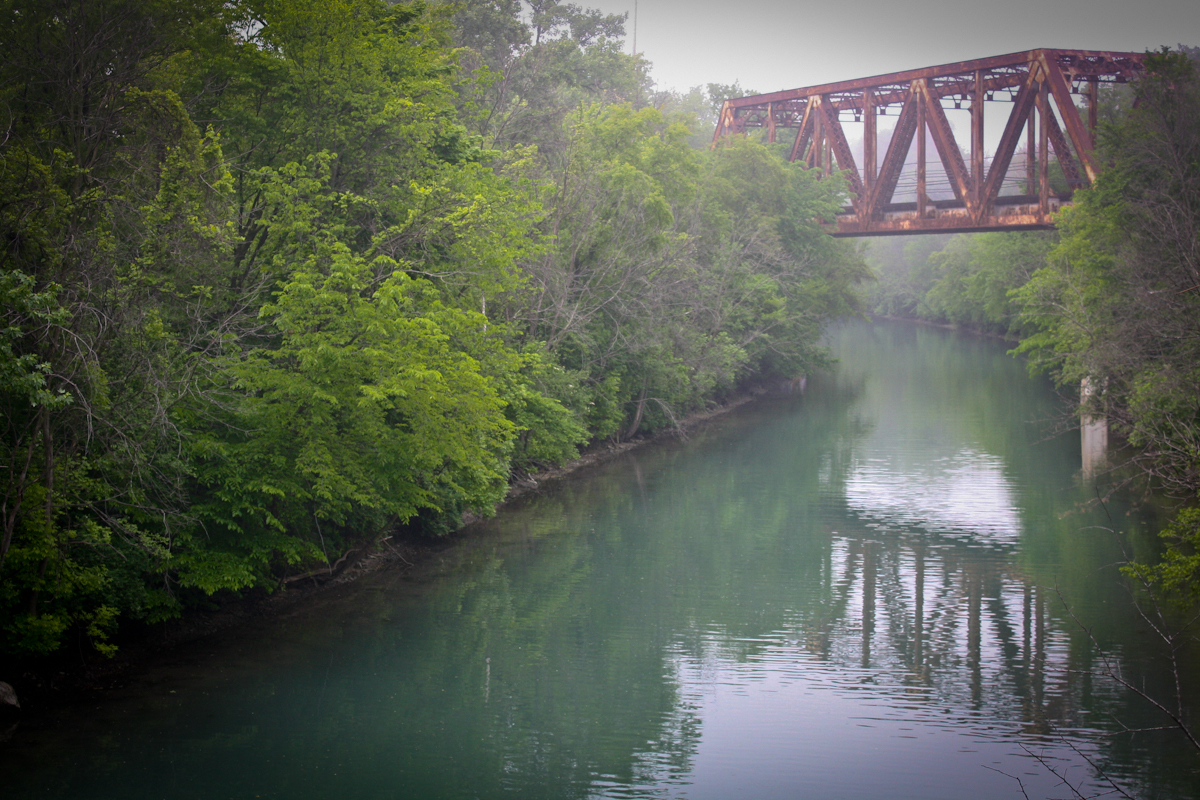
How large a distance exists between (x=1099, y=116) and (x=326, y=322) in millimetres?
39010

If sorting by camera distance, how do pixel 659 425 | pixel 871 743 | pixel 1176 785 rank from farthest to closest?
pixel 659 425
pixel 871 743
pixel 1176 785

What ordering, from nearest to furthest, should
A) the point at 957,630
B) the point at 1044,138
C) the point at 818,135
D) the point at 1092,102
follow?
1. the point at 957,630
2. the point at 1092,102
3. the point at 1044,138
4. the point at 818,135

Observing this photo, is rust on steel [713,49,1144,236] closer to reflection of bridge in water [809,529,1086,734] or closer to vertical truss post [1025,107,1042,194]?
vertical truss post [1025,107,1042,194]

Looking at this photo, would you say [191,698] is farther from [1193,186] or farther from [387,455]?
[1193,186]

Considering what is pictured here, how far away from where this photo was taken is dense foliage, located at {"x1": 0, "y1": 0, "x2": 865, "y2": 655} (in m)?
11.4

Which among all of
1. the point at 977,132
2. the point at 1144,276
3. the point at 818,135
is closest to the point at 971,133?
the point at 977,132

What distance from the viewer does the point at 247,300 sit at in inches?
611

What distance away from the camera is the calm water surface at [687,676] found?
435 inches

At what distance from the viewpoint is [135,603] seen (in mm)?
12781

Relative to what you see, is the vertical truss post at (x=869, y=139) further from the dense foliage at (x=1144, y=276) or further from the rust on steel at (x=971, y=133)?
the dense foliage at (x=1144, y=276)

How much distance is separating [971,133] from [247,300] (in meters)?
34.4

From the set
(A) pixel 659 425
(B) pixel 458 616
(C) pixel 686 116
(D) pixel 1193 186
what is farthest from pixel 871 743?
(C) pixel 686 116

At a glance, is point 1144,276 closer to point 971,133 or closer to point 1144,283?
point 1144,283

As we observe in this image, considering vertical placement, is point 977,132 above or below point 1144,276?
above
